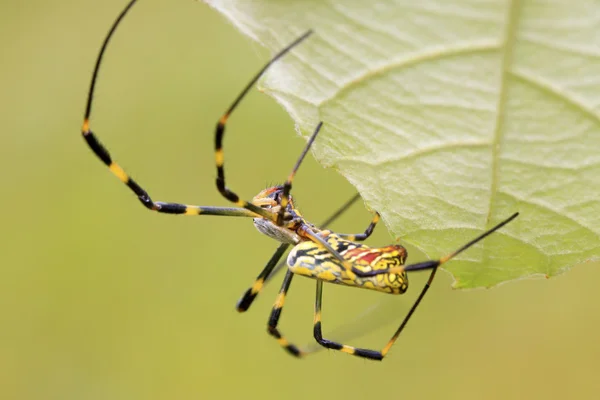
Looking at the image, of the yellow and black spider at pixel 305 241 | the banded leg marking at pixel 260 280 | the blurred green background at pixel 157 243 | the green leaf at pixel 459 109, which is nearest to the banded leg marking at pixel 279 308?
the banded leg marking at pixel 260 280

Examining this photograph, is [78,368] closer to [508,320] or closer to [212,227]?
[212,227]

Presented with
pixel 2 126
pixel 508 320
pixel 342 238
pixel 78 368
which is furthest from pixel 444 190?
pixel 2 126

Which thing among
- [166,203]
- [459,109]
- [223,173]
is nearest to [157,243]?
[166,203]

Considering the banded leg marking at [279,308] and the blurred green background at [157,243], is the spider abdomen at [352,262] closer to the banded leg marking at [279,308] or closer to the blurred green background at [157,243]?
the banded leg marking at [279,308]

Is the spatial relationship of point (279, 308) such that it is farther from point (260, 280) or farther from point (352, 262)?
point (352, 262)

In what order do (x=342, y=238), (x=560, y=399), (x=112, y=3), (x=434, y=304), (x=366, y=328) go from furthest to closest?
(x=112, y=3) → (x=434, y=304) → (x=560, y=399) → (x=366, y=328) → (x=342, y=238)

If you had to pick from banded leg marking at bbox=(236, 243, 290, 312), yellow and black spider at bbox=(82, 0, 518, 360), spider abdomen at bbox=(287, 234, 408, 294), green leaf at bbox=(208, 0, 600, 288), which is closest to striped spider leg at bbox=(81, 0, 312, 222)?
yellow and black spider at bbox=(82, 0, 518, 360)

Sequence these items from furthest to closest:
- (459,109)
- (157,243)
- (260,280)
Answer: (157,243), (260,280), (459,109)
